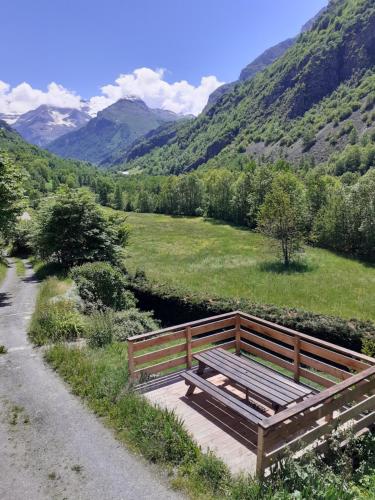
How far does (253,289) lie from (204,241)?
27.2m

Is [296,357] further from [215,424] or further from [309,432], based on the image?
[309,432]

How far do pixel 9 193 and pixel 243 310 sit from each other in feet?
45.5

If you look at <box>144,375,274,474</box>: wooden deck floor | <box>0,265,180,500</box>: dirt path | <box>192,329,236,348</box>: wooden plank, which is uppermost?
<box>192,329,236,348</box>: wooden plank

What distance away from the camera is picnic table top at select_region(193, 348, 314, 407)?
6.95 metres

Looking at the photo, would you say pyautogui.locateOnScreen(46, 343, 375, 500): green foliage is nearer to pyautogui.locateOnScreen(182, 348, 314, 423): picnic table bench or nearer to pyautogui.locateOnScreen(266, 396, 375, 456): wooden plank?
pyautogui.locateOnScreen(266, 396, 375, 456): wooden plank

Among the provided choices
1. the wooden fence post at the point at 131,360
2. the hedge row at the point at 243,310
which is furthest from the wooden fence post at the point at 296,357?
the hedge row at the point at 243,310

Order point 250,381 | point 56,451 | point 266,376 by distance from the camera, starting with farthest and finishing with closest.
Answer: point 266,376, point 250,381, point 56,451

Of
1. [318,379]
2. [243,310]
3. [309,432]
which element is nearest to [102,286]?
[243,310]

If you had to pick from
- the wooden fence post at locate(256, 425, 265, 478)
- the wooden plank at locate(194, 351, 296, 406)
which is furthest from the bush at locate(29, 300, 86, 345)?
the wooden fence post at locate(256, 425, 265, 478)

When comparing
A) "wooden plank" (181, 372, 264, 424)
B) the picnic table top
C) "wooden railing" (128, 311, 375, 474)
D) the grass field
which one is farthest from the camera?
the grass field

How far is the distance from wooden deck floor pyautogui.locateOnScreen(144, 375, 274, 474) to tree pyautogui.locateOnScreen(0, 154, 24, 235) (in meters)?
14.9

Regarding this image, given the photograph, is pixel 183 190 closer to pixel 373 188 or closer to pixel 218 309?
pixel 373 188

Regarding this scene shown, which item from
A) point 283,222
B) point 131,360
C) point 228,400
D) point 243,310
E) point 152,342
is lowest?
point 243,310

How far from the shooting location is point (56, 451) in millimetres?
6617
